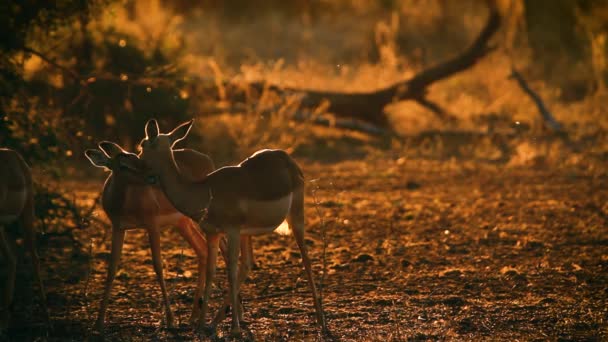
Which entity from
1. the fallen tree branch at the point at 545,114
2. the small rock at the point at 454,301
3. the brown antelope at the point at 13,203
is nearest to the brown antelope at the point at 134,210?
the brown antelope at the point at 13,203

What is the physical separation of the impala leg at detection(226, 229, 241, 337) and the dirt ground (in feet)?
0.54

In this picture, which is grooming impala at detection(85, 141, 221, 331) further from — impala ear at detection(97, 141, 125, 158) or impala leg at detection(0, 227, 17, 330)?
impala leg at detection(0, 227, 17, 330)

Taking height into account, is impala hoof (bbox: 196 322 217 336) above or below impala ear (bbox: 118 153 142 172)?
below

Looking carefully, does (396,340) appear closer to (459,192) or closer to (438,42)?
(459,192)

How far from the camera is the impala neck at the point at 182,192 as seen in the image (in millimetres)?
5948

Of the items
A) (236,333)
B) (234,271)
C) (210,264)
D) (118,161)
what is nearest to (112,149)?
(118,161)

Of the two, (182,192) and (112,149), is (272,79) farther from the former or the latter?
(182,192)

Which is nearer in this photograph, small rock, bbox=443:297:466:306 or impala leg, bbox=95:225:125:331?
impala leg, bbox=95:225:125:331

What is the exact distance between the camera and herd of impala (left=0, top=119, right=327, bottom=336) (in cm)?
598

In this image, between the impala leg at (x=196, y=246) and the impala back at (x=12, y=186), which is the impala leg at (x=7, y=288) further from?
the impala leg at (x=196, y=246)

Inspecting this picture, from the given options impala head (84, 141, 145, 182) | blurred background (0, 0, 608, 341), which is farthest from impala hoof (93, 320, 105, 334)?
impala head (84, 141, 145, 182)

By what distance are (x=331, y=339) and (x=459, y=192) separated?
19.0 ft

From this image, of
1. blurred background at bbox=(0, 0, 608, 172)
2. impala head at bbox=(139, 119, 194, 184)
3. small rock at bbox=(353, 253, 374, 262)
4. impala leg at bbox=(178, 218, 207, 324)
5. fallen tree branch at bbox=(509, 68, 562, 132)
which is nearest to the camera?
impala head at bbox=(139, 119, 194, 184)

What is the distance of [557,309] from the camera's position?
6734 millimetres
